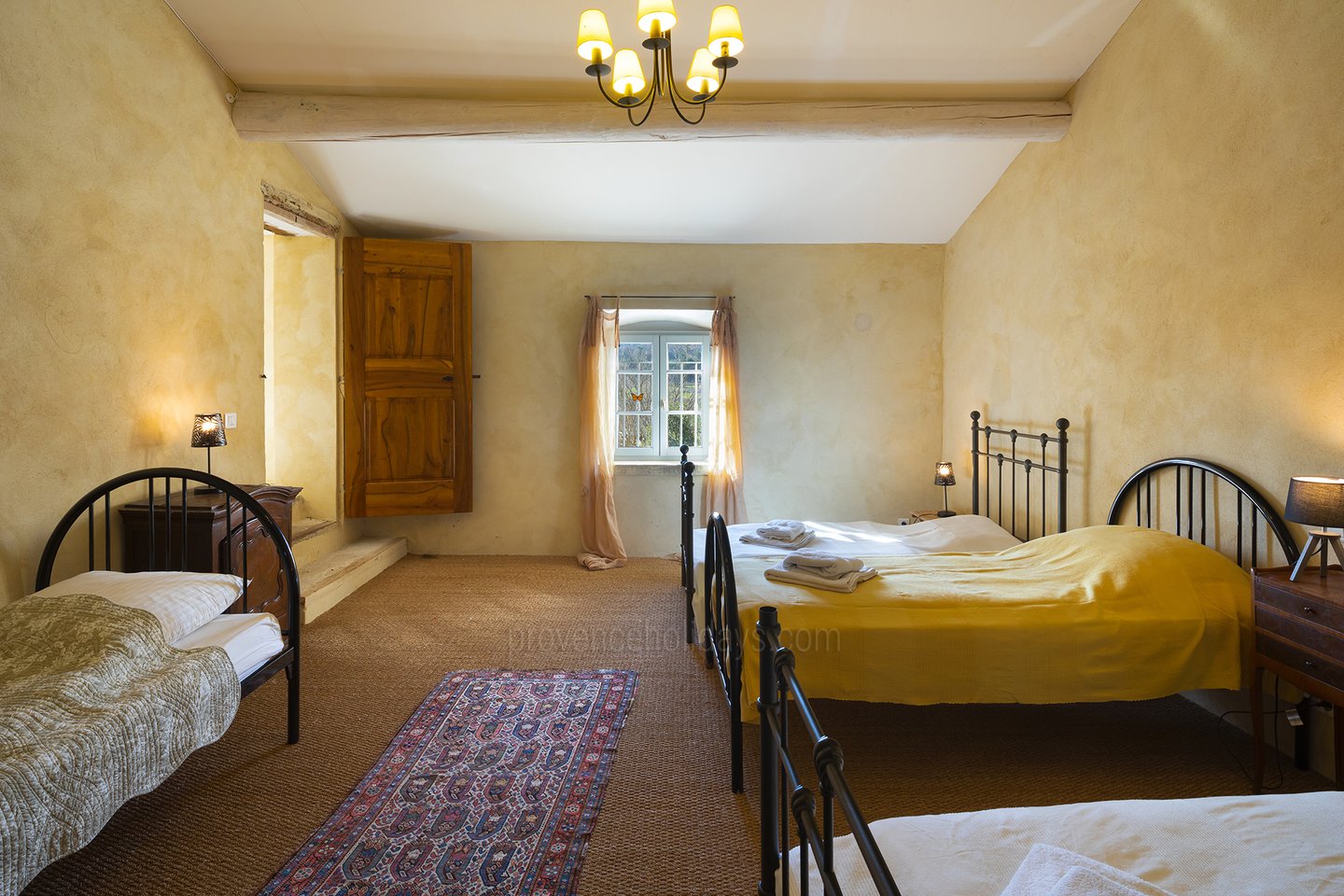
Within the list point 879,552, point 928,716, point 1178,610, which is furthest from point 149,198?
point 1178,610

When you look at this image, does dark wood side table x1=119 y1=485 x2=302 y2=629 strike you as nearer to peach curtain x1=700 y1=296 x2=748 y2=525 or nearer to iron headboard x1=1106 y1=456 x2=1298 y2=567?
peach curtain x1=700 y1=296 x2=748 y2=525

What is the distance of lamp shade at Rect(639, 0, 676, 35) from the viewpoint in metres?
2.36

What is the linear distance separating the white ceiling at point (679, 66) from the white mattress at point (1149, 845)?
3.45 metres

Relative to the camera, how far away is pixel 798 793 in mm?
1224

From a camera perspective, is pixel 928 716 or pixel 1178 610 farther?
pixel 928 716

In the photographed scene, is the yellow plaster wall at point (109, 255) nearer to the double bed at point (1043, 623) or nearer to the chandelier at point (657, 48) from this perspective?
the chandelier at point (657, 48)

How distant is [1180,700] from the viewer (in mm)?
3191

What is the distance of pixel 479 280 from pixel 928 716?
4512mm

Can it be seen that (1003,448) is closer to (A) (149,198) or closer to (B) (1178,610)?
(B) (1178,610)

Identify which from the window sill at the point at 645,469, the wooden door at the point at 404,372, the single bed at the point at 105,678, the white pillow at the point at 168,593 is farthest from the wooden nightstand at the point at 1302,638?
the wooden door at the point at 404,372

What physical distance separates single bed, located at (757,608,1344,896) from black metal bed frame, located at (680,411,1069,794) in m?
1.09

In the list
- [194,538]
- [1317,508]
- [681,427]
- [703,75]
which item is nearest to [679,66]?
[703,75]

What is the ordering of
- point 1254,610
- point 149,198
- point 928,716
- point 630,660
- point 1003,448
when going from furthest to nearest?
point 1003,448 → point 630,660 → point 149,198 → point 928,716 → point 1254,610

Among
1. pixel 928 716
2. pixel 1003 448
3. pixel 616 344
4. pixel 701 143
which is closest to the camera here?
pixel 928 716
